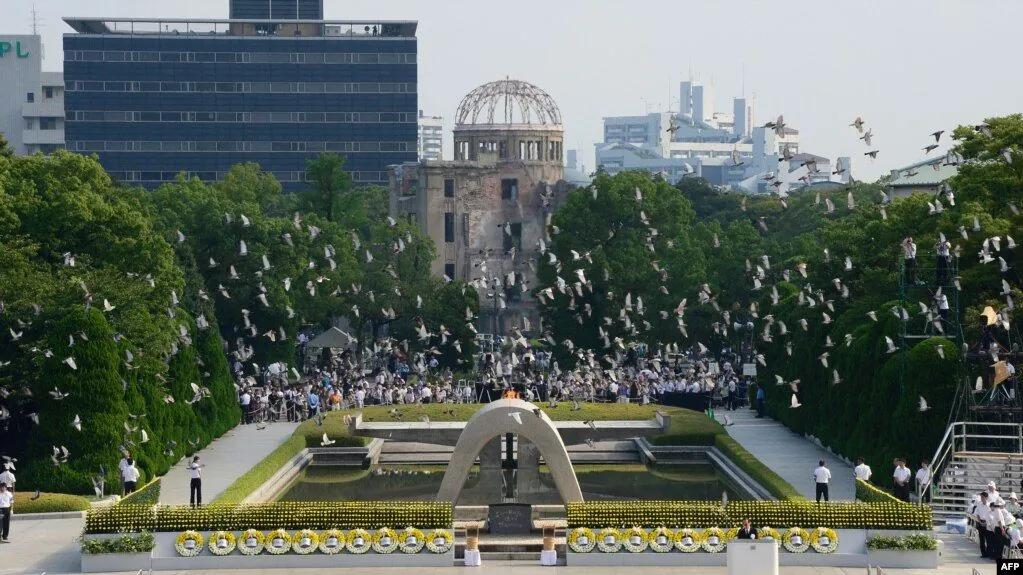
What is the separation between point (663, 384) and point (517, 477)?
19176 mm

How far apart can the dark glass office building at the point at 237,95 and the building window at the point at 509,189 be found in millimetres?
41335

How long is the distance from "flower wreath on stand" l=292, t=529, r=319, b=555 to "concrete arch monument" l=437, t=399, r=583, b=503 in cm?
790

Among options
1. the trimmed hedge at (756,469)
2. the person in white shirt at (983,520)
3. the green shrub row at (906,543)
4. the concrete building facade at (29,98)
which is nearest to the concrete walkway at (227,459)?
the trimmed hedge at (756,469)

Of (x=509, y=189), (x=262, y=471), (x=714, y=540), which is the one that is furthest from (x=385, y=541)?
(x=509, y=189)

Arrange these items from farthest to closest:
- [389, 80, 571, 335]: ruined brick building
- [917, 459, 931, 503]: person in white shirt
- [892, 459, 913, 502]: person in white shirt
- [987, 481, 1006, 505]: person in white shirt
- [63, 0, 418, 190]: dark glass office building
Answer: [63, 0, 418, 190]: dark glass office building < [389, 80, 571, 335]: ruined brick building < [917, 459, 931, 503]: person in white shirt < [892, 459, 913, 502]: person in white shirt < [987, 481, 1006, 505]: person in white shirt

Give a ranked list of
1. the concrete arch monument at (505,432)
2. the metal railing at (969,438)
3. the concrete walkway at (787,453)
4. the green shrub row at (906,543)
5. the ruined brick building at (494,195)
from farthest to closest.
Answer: the ruined brick building at (494,195), the concrete walkway at (787,453), the concrete arch monument at (505,432), the metal railing at (969,438), the green shrub row at (906,543)

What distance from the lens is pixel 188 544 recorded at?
42.3m

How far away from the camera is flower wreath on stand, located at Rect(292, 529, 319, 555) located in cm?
4228

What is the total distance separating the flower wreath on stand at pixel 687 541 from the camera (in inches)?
1655

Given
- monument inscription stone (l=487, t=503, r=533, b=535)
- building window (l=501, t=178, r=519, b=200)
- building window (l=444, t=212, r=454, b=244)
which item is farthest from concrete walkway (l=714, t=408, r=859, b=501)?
building window (l=444, t=212, r=454, b=244)

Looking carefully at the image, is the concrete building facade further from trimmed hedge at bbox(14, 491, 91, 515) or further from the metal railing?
the metal railing

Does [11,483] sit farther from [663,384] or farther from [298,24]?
[298,24]

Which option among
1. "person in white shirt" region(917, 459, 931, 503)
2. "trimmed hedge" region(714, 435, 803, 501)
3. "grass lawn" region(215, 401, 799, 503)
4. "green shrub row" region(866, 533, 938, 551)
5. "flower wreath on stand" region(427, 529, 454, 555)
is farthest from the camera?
"grass lawn" region(215, 401, 799, 503)

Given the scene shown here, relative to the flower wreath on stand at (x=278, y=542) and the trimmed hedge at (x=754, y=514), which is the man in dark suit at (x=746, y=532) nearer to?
the trimmed hedge at (x=754, y=514)
